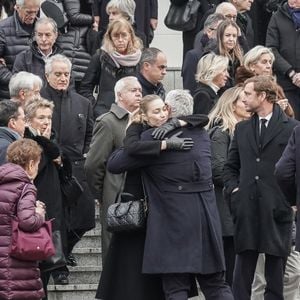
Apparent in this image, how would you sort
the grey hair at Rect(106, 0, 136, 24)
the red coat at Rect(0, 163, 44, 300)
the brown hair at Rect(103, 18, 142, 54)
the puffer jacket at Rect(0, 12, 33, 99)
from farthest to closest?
the grey hair at Rect(106, 0, 136, 24), the puffer jacket at Rect(0, 12, 33, 99), the brown hair at Rect(103, 18, 142, 54), the red coat at Rect(0, 163, 44, 300)

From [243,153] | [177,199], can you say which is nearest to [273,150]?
[243,153]

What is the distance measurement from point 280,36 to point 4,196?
5.86m

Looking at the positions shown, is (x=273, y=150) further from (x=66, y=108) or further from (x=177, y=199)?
(x=66, y=108)

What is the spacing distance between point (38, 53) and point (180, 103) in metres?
3.40

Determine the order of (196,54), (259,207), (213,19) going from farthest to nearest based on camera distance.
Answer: (213,19), (196,54), (259,207)

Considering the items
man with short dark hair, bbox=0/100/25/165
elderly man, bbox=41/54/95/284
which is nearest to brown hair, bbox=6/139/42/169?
man with short dark hair, bbox=0/100/25/165

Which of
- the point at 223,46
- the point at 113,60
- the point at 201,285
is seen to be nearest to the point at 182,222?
the point at 201,285

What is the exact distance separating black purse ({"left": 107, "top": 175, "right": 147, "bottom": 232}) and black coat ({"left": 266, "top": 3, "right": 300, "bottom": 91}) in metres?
4.94

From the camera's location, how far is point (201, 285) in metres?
13.1

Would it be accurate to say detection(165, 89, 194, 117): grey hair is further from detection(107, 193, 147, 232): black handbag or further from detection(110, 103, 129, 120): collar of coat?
detection(110, 103, 129, 120): collar of coat

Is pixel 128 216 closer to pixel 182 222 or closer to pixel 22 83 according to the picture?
pixel 182 222

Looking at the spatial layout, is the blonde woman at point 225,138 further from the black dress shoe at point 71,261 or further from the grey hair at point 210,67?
the black dress shoe at point 71,261

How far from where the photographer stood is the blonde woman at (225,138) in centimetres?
1420

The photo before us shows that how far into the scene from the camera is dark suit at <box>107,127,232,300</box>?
12867 millimetres
